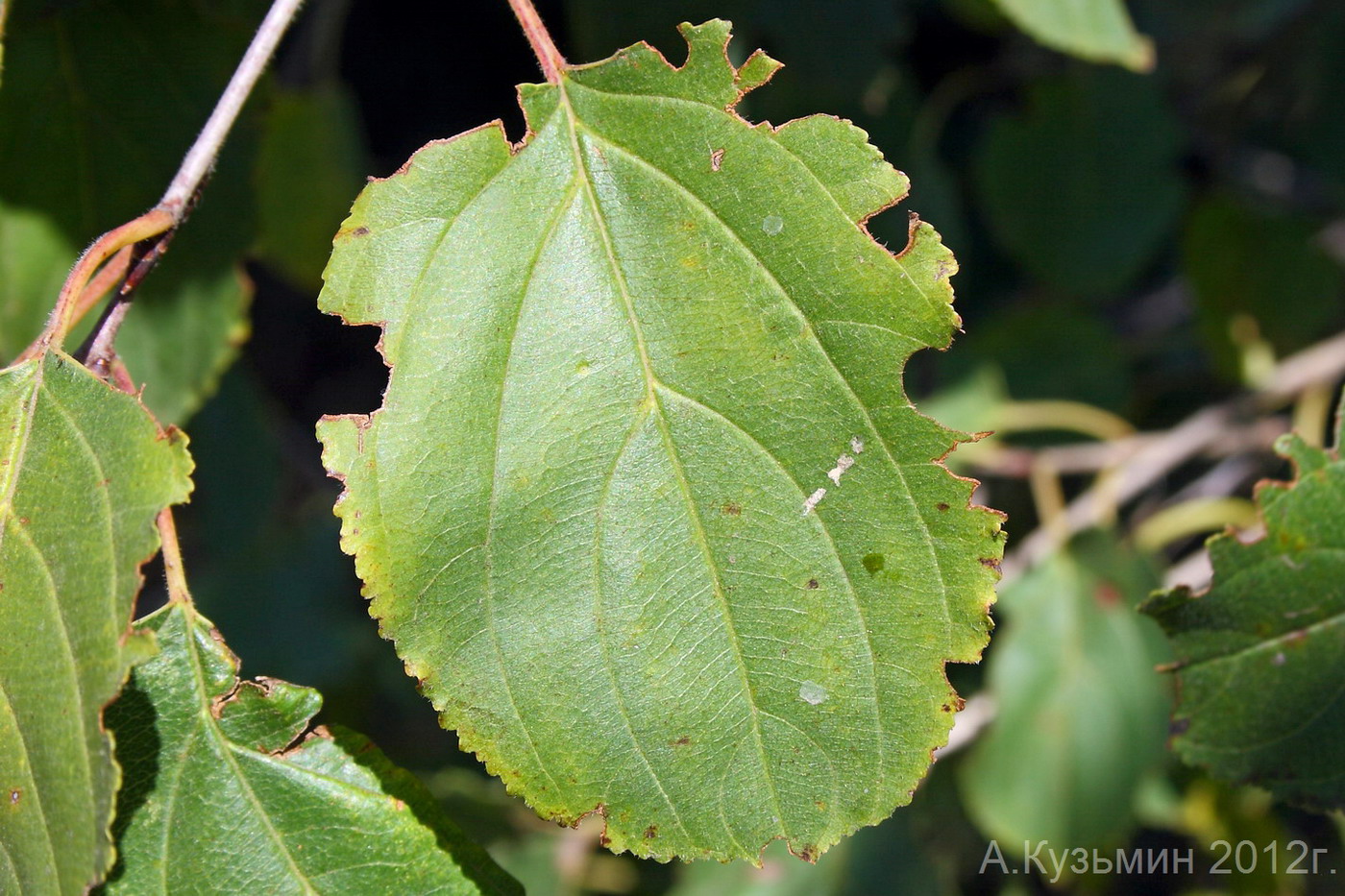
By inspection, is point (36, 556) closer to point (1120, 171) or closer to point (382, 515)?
point (382, 515)

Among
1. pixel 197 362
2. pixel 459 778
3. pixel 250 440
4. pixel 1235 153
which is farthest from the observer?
pixel 1235 153

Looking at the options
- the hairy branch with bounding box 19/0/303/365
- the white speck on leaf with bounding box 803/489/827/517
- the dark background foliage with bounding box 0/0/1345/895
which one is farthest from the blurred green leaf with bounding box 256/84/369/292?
the white speck on leaf with bounding box 803/489/827/517

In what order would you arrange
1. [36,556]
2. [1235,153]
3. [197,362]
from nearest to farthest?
1. [36,556]
2. [197,362]
3. [1235,153]

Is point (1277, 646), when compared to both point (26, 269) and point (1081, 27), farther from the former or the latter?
point (26, 269)

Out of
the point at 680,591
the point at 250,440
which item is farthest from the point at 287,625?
the point at 680,591

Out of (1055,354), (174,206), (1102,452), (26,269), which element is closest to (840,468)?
(174,206)

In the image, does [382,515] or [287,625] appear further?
[287,625]

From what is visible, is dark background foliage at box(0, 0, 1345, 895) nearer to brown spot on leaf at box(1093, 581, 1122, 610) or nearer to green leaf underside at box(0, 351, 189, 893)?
brown spot on leaf at box(1093, 581, 1122, 610)
